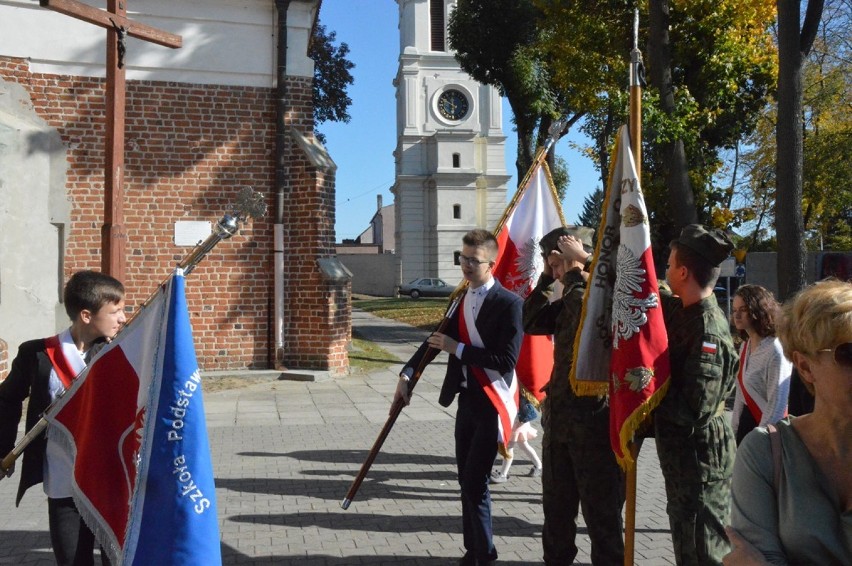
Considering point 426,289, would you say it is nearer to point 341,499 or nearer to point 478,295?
point 341,499

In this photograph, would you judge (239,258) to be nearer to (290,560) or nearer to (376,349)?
(376,349)

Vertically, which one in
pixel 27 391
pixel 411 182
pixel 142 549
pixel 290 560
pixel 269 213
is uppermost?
pixel 411 182

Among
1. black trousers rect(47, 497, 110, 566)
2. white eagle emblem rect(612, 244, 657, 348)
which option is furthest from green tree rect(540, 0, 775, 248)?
black trousers rect(47, 497, 110, 566)

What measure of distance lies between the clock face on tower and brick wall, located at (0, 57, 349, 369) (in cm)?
5303

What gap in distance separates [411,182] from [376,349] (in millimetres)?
48716

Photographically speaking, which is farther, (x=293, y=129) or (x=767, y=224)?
(x=767, y=224)

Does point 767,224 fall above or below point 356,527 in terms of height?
above

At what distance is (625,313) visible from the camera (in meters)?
3.82

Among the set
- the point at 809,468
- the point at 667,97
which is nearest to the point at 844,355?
the point at 809,468

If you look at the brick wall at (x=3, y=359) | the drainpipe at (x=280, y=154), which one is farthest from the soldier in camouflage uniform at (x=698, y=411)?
the drainpipe at (x=280, y=154)

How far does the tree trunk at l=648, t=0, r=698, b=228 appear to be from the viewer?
1292 cm

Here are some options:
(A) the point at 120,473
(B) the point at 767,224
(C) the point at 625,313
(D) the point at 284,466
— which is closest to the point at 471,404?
(C) the point at 625,313

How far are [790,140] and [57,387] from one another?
10.6 metres

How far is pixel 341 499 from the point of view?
21.4ft
